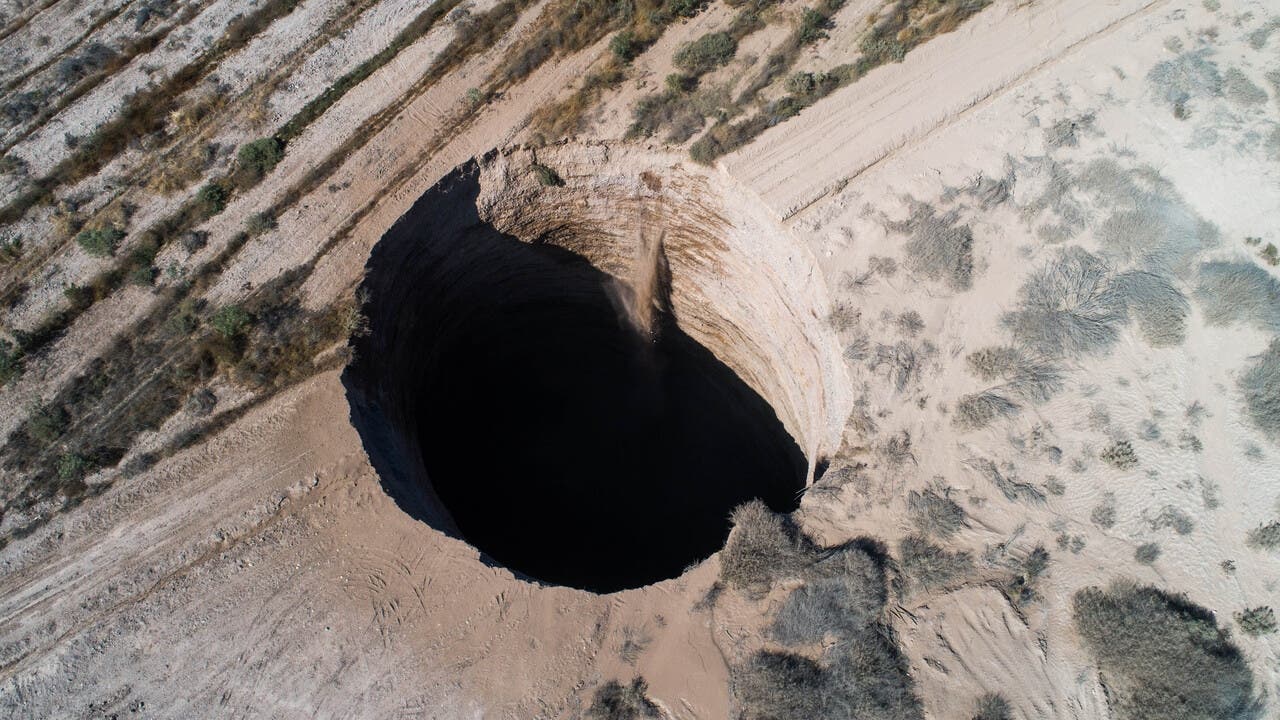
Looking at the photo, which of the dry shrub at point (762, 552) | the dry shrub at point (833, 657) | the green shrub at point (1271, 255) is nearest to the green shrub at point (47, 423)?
the dry shrub at point (762, 552)

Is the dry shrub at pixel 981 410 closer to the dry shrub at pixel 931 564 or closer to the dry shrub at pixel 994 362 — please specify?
the dry shrub at pixel 994 362

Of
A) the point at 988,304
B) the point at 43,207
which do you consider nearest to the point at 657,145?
the point at 988,304

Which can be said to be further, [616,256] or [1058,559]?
[616,256]

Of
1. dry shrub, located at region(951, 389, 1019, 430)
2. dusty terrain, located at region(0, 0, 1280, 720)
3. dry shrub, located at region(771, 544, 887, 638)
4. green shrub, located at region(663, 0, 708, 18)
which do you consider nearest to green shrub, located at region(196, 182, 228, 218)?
dusty terrain, located at region(0, 0, 1280, 720)

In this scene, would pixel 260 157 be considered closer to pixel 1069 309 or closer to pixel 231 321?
pixel 231 321

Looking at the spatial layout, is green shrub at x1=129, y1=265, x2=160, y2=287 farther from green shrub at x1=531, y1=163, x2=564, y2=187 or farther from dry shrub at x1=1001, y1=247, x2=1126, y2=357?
dry shrub at x1=1001, y1=247, x2=1126, y2=357

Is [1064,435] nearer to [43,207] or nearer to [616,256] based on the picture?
[616,256]
